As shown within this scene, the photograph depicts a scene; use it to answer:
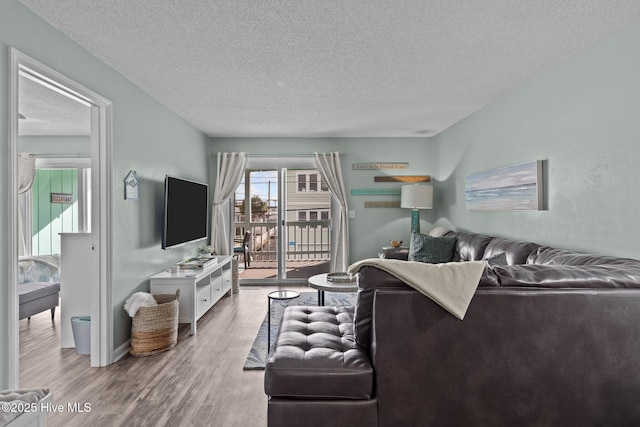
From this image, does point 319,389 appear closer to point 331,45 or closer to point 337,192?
point 331,45

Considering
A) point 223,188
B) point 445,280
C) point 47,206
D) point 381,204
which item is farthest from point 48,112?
point 445,280

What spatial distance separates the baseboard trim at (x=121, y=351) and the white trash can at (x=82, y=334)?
27cm

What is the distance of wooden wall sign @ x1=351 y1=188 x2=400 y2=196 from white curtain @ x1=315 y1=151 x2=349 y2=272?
208 millimetres

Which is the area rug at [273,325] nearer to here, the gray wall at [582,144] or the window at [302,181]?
the window at [302,181]

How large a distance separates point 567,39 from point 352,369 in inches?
103

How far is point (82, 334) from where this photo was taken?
3.15 metres

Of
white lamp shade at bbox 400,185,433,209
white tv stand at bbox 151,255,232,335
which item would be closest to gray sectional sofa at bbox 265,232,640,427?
white tv stand at bbox 151,255,232,335

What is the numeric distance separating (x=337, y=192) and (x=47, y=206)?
14.5 ft

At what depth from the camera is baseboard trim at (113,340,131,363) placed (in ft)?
10.1

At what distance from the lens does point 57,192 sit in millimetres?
→ 5633

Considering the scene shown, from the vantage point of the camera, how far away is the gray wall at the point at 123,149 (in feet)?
6.56

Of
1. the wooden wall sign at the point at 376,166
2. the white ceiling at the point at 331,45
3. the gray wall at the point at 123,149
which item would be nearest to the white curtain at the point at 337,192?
the wooden wall sign at the point at 376,166

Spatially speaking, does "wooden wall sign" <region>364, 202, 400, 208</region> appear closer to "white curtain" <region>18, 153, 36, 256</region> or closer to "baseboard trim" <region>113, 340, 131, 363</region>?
"baseboard trim" <region>113, 340, 131, 363</region>

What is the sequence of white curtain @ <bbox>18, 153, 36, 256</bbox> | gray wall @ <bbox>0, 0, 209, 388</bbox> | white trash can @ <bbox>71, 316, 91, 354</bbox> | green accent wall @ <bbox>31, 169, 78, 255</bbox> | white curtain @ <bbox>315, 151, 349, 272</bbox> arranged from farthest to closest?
white curtain @ <bbox>315, 151, 349, 272</bbox> < green accent wall @ <bbox>31, 169, 78, 255</bbox> < white curtain @ <bbox>18, 153, 36, 256</bbox> < white trash can @ <bbox>71, 316, 91, 354</bbox> < gray wall @ <bbox>0, 0, 209, 388</bbox>
